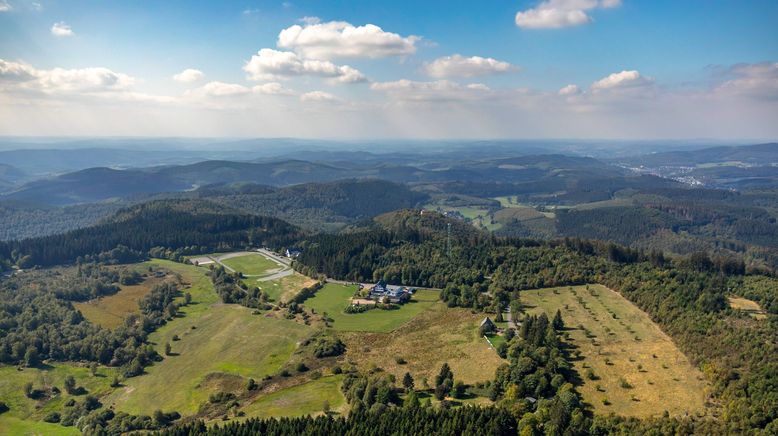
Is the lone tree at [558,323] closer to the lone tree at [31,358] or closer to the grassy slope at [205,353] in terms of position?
the grassy slope at [205,353]

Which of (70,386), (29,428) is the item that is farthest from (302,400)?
(70,386)

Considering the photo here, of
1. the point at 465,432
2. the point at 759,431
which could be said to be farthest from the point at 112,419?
the point at 759,431

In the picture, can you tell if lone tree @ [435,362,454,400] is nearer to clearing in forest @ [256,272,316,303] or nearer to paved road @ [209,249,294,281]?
clearing in forest @ [256,272,316,303]

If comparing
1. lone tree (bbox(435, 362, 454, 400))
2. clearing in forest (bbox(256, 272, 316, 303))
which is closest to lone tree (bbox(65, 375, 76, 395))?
clearing in forest (bbox(256, 272, 316, 303))

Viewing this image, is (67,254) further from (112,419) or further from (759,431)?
(759,431)

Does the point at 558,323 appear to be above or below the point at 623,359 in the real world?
above

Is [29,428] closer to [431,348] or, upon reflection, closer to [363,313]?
[363,313]
